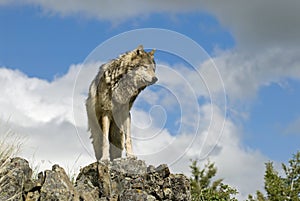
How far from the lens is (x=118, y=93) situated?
1496 cm

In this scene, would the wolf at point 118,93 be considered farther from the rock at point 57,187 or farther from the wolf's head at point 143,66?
the rock at point 57,187

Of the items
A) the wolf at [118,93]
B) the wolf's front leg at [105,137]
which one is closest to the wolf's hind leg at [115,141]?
the wolf at [118,93]

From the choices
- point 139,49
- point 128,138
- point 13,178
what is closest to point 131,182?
point 13,178

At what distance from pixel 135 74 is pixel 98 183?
12.1ft

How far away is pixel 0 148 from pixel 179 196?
11.8 feet

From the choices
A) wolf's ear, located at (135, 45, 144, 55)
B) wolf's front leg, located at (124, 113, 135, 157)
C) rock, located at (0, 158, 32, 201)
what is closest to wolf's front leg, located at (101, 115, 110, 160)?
wolf's front leg, located at (124, 113, 135, 157)

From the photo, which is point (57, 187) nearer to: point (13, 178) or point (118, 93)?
point (13, 178)

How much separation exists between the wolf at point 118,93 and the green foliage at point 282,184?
18.2 metres

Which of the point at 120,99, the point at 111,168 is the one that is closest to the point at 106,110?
the point at 120,99

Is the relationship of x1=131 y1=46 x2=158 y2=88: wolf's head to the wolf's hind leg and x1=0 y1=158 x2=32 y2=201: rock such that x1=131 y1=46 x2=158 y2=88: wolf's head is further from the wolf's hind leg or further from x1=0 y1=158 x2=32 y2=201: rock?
x1=0 y1=158 x2=32 y2=201: rock

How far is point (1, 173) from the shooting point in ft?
35.6

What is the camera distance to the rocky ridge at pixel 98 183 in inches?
425

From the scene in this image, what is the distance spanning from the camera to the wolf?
14.8 meters

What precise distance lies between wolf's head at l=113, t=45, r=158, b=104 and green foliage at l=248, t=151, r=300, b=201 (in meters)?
18.3
